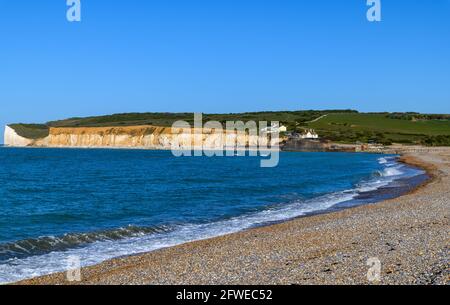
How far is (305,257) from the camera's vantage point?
12.5m

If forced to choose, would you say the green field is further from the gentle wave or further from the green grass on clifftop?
the gentle wave

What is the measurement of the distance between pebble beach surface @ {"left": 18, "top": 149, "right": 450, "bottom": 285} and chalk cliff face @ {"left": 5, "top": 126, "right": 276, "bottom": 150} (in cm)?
11785

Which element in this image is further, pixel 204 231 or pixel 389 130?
pixel 389 130

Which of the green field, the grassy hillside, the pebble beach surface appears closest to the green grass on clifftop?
the green field

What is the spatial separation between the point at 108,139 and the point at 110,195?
132 m

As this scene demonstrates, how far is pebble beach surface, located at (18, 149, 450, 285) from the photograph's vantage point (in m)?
10.3

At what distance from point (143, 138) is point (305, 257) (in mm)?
146545

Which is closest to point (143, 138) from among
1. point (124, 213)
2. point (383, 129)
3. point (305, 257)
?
point (383, 129)

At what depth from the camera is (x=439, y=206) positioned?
22109 millimetres

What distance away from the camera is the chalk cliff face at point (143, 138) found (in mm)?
137500

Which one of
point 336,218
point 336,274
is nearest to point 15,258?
point 336,274

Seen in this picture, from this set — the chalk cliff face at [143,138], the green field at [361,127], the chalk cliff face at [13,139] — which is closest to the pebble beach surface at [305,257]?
the green field at [361,127]

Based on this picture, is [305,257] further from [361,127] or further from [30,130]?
[30,130]
